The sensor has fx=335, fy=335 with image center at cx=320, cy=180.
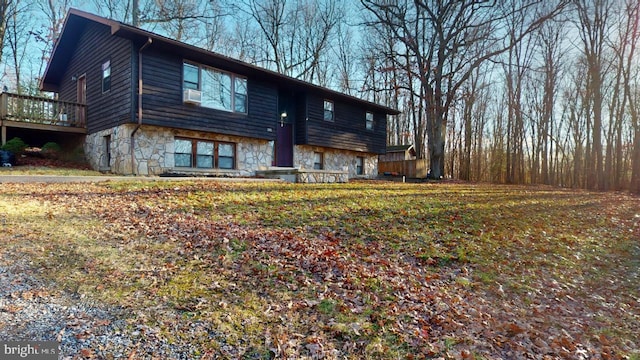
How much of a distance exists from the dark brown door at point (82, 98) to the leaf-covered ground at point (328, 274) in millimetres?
6850

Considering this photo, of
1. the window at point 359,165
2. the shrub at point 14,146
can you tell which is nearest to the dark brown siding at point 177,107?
the shrub at point 14,146

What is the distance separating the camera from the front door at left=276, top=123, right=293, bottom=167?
14984mm

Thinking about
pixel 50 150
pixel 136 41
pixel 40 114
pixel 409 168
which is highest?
pixel 136 41

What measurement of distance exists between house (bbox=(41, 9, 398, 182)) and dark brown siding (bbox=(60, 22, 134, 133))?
4cm

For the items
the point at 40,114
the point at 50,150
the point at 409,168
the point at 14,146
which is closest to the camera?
the point at 14,146

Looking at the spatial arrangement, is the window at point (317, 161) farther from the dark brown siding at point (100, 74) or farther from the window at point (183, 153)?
the dark brown siding at point (100, 74)

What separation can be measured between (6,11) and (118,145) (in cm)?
1242

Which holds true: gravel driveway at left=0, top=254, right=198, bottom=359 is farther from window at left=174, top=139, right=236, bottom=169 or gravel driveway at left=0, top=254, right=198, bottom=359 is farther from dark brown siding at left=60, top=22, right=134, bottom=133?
window at left=174, top=139, right=236, bottom=169

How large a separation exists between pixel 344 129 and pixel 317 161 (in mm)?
2275

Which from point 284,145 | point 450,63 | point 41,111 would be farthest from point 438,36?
point 41,111

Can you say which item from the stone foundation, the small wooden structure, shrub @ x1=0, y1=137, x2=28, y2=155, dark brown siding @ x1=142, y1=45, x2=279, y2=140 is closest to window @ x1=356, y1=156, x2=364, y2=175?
the small wooden structure

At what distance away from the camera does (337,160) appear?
17594 millimetres

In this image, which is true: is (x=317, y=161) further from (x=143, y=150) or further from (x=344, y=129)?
(x=143, y=150)

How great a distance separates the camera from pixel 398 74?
Result: 2370 centimetres
